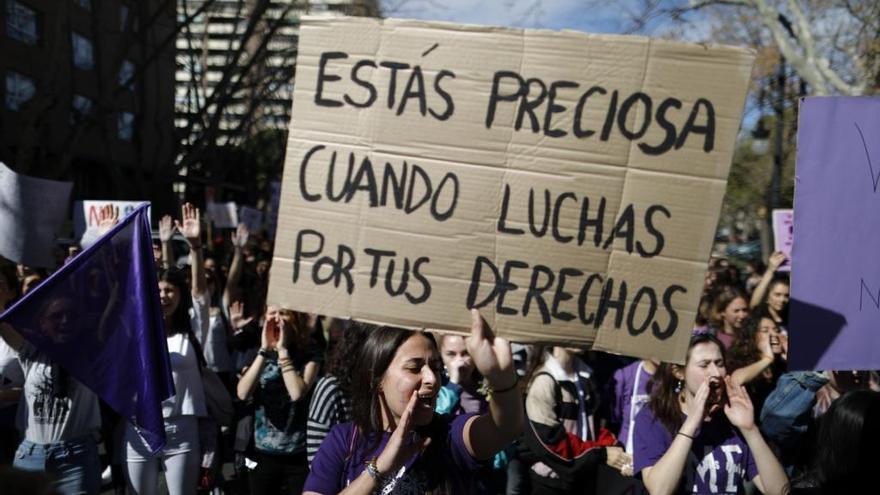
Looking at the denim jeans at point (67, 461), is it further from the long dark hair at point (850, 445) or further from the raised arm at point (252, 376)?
the long dark hair at point (850, 445)

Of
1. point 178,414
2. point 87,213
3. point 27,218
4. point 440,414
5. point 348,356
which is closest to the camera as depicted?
point 440,414

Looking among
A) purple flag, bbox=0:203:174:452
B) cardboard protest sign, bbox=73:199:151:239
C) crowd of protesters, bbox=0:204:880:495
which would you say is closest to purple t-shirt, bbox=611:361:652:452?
crowd of protesters, bbox=0:204:880:495

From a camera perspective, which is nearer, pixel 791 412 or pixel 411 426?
pixel 411 426

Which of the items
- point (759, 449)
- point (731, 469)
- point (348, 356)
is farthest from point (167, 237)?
point (759, 449)

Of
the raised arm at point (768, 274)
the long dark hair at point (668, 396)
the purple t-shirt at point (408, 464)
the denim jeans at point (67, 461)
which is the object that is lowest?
the denim jeans at point (67, 461)

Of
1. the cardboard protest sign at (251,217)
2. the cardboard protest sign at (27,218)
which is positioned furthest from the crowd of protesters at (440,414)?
the cardboard protest sign at (251,217)

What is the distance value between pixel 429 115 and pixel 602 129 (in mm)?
493

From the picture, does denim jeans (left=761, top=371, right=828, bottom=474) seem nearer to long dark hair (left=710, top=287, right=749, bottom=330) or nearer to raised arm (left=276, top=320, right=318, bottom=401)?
raised arm (left=276, top=320, right=318, bottom=401)

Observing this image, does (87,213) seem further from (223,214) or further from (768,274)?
(223,214)

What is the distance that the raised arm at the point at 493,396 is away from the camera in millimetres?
Answer: 2518

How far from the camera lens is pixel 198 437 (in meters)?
4.78

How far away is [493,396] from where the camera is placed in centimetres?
265

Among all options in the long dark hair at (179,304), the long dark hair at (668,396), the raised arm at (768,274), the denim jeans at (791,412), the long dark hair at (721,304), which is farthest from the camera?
the long dark hair at (721,304)

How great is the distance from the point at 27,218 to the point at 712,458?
5.31m
